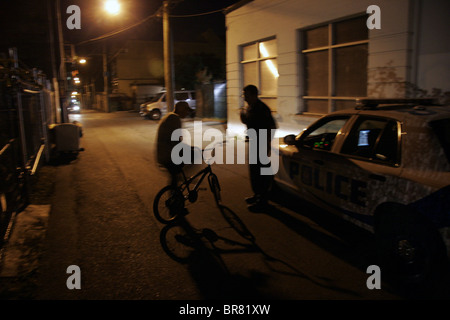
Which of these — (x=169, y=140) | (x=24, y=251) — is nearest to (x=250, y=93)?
(x=169, y=140)

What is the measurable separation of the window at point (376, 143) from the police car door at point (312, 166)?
21 cm

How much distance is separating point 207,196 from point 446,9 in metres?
5.90

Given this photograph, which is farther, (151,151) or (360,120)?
(151,151)

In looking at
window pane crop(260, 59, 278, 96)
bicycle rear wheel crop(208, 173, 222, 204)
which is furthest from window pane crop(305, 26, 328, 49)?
bicycle rear wheel crop(208, 173, 222, 204)

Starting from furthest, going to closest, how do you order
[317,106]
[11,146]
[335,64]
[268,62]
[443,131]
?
[268,62]
[317,106]
[335,64]
[11,146]
[443,131]

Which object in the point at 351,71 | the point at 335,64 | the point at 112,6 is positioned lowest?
the point at 351,71

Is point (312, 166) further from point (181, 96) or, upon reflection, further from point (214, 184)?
point (181, 96)

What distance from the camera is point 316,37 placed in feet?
34.7

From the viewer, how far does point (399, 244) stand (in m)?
3.71

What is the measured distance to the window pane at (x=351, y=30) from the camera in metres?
9.09

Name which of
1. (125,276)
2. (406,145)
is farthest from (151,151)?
(406,145)

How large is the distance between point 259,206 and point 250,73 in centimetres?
876

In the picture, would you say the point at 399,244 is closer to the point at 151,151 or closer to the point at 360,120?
the point at 360,120
